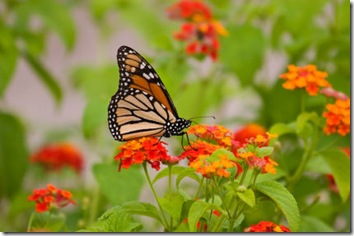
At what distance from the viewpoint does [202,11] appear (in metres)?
1.66

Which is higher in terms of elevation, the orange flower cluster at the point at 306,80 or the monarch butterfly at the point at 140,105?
the orange flower cluster at the point at 306,80

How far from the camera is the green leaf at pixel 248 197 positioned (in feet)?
3.07

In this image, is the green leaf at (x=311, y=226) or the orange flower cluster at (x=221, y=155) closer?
the orange flower cluster at (x=221, y=155)

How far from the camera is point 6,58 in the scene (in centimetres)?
185

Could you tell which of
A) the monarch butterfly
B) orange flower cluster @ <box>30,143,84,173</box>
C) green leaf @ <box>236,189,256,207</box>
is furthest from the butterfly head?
orange flower cluster @ <box>30,143,84,173</box>

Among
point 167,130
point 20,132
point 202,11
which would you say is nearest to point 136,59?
point 167,130

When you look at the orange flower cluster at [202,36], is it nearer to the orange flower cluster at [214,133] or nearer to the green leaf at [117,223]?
the orange flower cluster at [214,133]

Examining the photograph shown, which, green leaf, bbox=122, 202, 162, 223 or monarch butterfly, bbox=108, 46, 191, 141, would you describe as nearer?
green leaf, bbox=122, 202, 162, 223

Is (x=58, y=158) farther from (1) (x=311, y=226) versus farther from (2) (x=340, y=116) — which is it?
(2) (x=340, y=116)

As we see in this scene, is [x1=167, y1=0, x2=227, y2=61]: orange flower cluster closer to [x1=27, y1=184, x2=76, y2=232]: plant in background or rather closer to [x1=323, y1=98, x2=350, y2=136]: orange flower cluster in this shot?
[x1=323, y1=98, x2=350, y2=136]: orange flower cluster

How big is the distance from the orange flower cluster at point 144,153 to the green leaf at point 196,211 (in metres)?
0.08

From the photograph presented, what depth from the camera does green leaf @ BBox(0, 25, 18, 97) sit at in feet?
5.91

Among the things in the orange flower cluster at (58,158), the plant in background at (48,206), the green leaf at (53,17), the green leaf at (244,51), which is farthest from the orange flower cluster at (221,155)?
the orange flower cluster at (58,158)

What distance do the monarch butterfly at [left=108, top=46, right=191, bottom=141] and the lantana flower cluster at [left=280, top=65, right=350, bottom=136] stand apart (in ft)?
0.58
